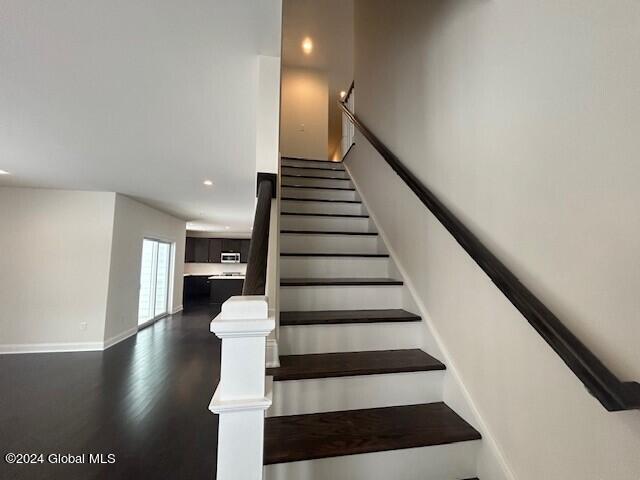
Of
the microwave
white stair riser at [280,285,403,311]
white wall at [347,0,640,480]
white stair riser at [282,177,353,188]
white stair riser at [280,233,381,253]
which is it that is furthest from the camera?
the microwave

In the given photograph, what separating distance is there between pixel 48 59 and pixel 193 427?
110 inches

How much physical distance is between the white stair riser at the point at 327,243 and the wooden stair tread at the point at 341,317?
664 mm

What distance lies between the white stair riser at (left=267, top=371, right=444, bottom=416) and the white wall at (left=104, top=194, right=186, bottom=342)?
4773 millimetres

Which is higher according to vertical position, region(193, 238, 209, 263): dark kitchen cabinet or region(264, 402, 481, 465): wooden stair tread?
region(193, 238, 209, 263): dark kitchen cabinet

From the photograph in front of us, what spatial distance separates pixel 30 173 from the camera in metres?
3.91

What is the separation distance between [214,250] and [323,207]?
891 centimetres

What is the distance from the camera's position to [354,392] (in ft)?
4.60

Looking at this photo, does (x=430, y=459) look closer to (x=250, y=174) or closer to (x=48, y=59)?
(x=48, y=59)

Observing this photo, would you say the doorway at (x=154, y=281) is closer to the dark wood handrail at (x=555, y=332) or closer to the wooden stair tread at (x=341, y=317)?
the wooden stair tread at (x=341, y=317)

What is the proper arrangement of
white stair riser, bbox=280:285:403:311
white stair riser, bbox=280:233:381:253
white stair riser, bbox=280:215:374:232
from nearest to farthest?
1. white stair riser, bbox=280:285:403:311
2. white stair riser, bbox=280:233:381:253
3. white stair riser, bbox=280:215:374:232

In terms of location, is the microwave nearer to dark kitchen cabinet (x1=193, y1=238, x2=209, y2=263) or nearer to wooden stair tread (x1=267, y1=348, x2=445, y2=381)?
dark kitchen cabinet (x1=193, y1=238, x2=209, y2=263)

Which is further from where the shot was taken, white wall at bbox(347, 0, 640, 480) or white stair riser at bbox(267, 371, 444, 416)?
white stair riser at bbox(267, 371, 444, 416)

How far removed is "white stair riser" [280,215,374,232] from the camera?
261 centimetres

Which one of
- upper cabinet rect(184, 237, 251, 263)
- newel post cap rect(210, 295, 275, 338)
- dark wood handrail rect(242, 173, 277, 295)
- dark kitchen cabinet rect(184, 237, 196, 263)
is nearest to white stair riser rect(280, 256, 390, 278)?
dark wood handrail rect(242, 173, 277, 295)
